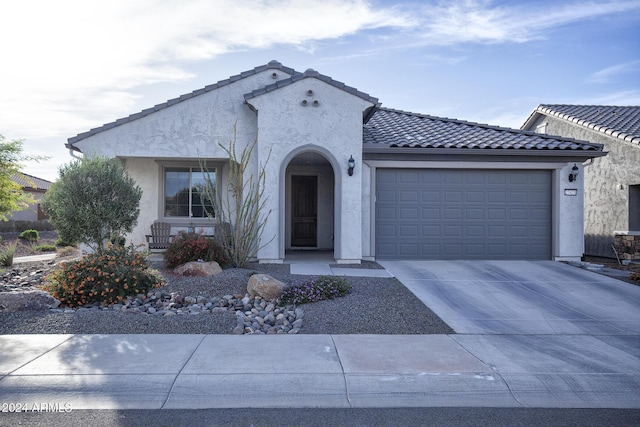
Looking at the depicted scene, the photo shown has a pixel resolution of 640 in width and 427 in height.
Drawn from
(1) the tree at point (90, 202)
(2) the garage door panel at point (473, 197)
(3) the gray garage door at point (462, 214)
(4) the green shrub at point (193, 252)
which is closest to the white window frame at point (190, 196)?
(4) the green shrub at point (193, 252)

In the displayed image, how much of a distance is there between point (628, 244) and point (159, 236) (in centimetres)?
1432

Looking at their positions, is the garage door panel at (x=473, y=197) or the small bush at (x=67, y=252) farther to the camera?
the small bush at (x=67, y=252)

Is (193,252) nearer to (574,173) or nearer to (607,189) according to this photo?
(574,173)

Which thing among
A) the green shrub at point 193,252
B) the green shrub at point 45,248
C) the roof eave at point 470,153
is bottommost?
the green shrub at point 45,248

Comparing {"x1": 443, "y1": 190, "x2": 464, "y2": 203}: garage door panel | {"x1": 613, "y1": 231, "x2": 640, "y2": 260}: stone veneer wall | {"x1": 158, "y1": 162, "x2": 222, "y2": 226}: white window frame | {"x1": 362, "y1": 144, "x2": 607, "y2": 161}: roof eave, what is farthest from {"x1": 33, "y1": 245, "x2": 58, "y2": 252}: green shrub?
{"x1": 613, "y1": 231, "x2": 640, "y2": 260}: stone veneer wall

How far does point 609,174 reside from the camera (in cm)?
1695

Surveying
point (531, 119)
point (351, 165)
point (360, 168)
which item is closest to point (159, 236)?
point (351, 165)

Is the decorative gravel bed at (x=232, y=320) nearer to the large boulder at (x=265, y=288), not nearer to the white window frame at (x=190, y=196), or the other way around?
the large boulder at (x=265, y=288)

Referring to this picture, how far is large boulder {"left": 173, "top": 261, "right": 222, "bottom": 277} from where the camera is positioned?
33.1 ft

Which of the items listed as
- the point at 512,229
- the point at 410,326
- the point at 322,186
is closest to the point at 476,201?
the point at 512,229

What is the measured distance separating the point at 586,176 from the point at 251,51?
12.9 meters

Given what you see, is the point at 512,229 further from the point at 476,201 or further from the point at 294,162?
the point at 294,162

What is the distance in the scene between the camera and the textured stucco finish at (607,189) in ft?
52.7

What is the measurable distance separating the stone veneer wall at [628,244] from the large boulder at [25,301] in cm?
1607
